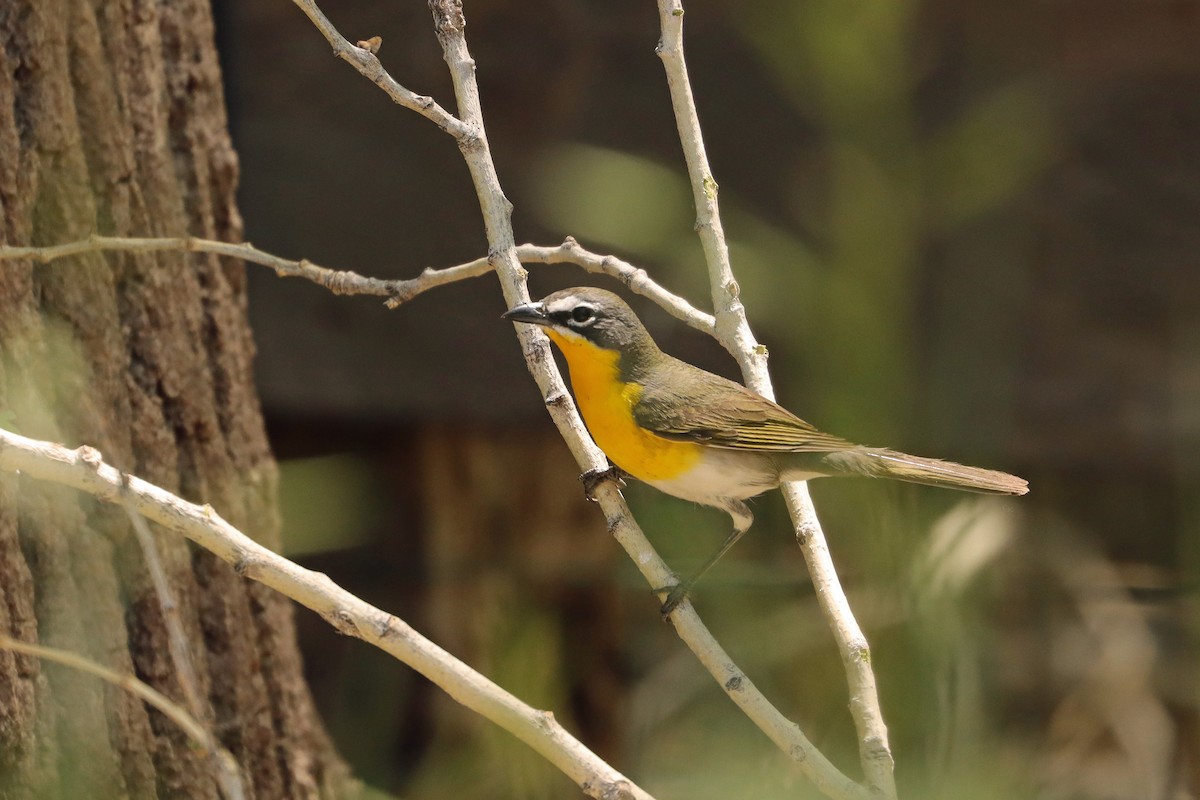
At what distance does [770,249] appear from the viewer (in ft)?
5.40

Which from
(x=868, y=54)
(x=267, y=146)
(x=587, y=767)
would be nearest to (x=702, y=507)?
(x=587, y=767)

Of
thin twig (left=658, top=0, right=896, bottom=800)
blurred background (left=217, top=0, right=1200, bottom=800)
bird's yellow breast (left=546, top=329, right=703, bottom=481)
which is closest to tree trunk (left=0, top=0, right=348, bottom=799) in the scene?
blurred background (left=217, top=0, right=1200, bottom=800)

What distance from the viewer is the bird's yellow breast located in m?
2.95

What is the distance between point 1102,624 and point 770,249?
345 centimetres

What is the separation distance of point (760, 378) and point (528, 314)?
49cm

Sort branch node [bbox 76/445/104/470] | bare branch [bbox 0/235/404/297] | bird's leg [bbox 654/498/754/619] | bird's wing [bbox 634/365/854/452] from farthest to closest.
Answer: bird's wing [bbox 634/365/854/452] < bare branch [bbox 0/235/404/297] < bird's leg [bbox 654/498/754/619] < branch node [bbox 76/445/104/470]

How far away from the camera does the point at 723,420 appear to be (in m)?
2.99

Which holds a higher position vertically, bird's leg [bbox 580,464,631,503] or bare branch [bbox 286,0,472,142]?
bare branch [bbox 286,0,472,142]

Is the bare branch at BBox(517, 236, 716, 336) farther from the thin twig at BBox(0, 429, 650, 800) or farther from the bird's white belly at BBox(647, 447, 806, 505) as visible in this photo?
the thin twig at BBox(0, 429, 650, 800)

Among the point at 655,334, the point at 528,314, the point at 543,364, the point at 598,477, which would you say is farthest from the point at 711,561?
the point at 655,334

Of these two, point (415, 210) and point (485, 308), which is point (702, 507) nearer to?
point (485, 308)

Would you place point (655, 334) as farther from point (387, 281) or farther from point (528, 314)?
point (387, 281)

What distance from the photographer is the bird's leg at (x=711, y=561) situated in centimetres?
218

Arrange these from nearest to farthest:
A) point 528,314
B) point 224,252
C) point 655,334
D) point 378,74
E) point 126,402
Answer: point 378,74, point 224,252, point 528,314, point 126,402, point 655,334
